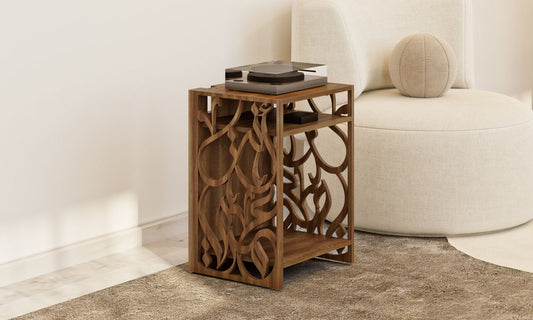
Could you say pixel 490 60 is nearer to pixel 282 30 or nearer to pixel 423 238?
pixel 282 30

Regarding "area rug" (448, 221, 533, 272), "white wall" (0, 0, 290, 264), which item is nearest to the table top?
"white wall" (0, 0, 290, 264)

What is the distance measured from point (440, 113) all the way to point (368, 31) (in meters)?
0.54

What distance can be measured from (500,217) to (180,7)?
4.31ft

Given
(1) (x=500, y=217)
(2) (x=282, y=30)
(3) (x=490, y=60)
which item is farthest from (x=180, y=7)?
(3) (x=490, y=60)

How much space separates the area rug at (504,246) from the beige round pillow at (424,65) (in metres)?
0.56

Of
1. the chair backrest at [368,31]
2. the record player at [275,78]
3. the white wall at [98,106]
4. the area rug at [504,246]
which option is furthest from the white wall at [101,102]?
the area rug at [504,246]

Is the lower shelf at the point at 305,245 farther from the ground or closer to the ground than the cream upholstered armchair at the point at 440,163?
closer to the ground

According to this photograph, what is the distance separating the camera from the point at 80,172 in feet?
8.34

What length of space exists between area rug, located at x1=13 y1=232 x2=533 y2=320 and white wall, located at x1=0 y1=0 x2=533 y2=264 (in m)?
0.33

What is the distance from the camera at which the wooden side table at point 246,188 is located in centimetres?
227

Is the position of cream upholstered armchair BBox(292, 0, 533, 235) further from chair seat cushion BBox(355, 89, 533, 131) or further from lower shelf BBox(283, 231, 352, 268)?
lower shelf BBox(283, 231, 352, 268)

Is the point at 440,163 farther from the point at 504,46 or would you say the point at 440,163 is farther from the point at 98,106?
the point at 504,46

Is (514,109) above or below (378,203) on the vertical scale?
above

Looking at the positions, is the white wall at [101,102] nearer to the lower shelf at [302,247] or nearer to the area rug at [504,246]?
the lower shelf at [302,247]
